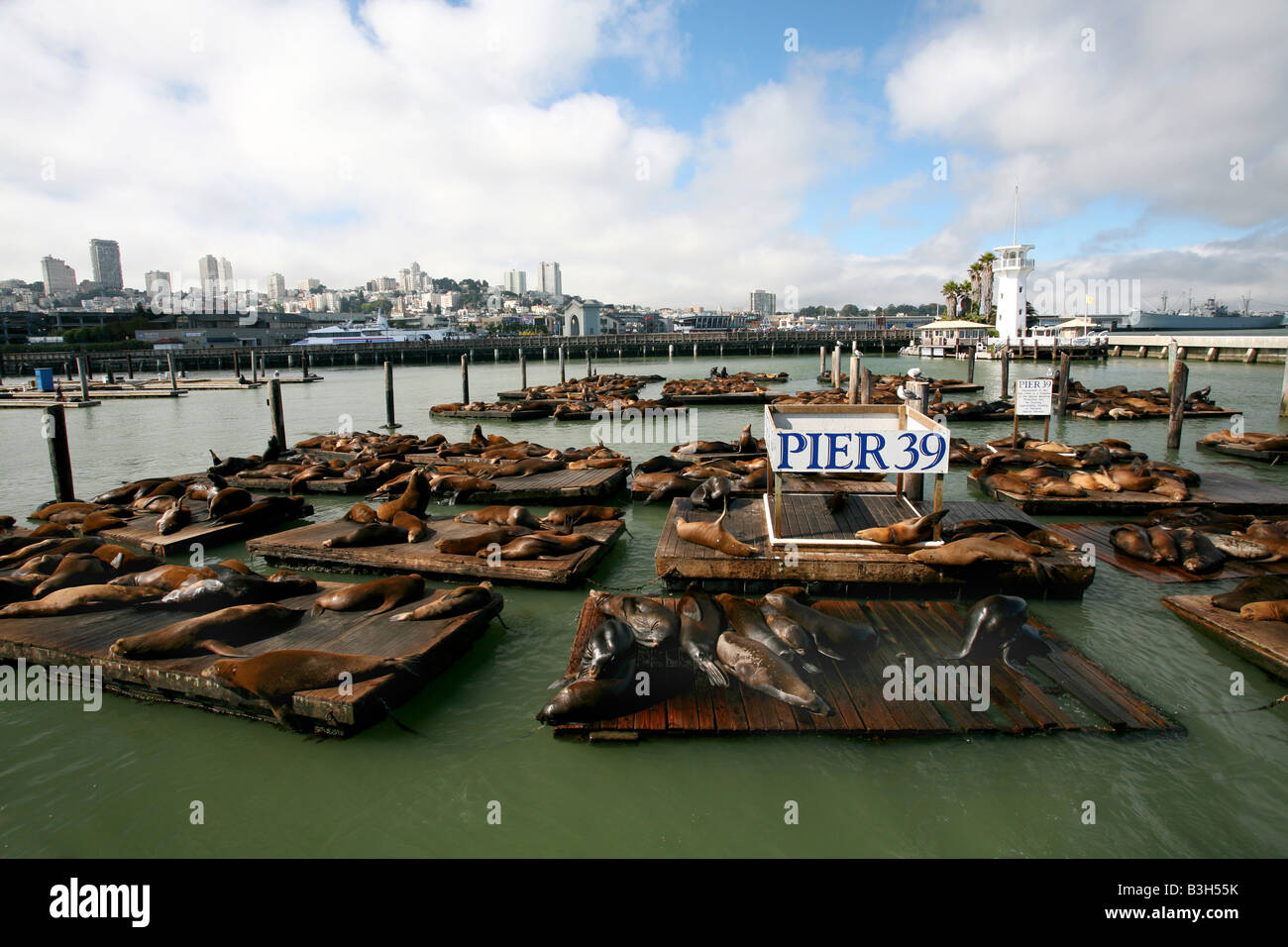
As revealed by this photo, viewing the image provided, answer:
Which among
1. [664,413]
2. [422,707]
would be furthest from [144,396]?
[422,707]

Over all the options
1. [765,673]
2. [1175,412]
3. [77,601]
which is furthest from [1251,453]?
[77,601]

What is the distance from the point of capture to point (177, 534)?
873cm

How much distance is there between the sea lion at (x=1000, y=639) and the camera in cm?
497

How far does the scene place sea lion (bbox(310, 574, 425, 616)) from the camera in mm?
5845

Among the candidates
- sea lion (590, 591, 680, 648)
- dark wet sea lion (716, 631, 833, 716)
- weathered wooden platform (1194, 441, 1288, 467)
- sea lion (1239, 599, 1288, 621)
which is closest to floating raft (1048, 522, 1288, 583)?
sea lion (1239, 599, 1288, 621)

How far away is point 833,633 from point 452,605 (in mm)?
3069

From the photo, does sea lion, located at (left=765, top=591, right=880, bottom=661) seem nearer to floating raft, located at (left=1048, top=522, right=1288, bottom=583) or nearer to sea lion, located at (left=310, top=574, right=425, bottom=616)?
sea lion, located at (left=310, top=574, right=425, bottom=616)

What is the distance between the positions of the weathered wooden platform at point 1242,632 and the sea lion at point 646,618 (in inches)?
167

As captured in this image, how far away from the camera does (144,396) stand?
32.9 m

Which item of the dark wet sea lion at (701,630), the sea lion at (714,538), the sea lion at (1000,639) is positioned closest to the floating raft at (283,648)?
the dark wet sea lion at (701,630)

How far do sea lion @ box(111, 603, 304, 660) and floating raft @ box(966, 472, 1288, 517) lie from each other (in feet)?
30.4

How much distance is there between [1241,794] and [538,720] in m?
4.11

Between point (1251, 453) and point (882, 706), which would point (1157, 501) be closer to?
point (1251, 453)

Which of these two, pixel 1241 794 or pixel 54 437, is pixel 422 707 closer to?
pixel 1241 794
